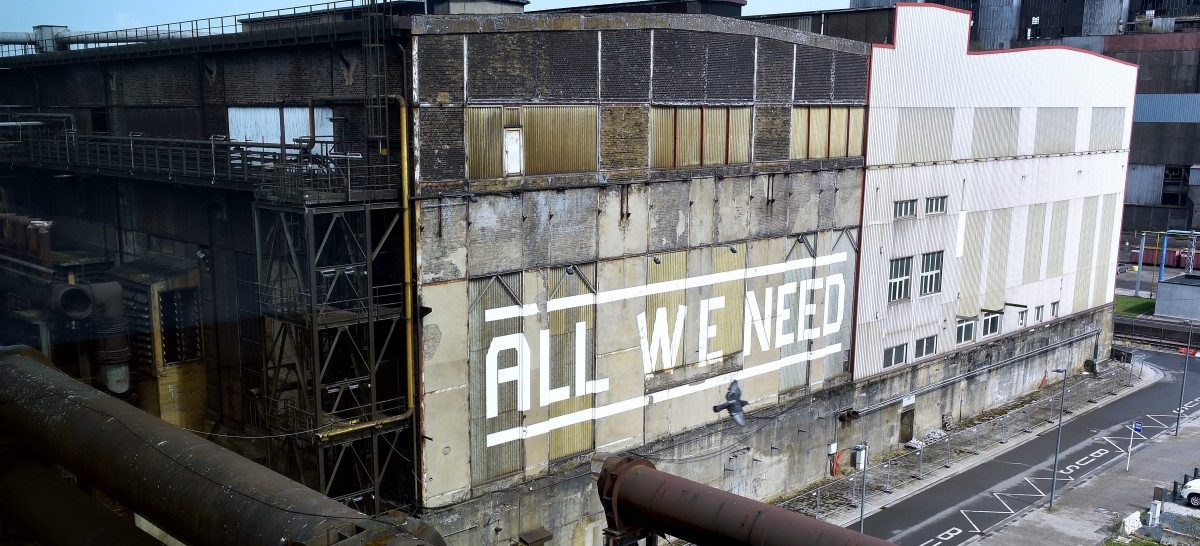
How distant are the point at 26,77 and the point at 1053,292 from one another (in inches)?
2037

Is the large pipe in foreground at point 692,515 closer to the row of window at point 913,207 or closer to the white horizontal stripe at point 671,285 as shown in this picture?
the white horizontal stripe at point 671,285

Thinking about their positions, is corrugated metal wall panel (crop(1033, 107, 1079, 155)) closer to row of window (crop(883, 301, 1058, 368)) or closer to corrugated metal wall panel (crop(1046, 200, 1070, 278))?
corrugated metal wall panel (crop(1046, 200, 1070, 278))

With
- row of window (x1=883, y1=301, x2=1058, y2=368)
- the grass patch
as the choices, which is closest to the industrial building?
row of window (x1=883, y1=301, x2=1058, y2=368)

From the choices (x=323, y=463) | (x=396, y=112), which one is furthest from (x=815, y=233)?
(x=323, y=463)

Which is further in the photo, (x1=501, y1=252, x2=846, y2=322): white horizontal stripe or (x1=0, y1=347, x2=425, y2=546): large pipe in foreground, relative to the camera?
(x1=501, y1=252, x2=846, y2=322): white horizontal stripe

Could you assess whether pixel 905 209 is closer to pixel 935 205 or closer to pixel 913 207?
pixel 913 207

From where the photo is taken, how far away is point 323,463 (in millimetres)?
22375

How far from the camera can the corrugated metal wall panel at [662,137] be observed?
28.6 m

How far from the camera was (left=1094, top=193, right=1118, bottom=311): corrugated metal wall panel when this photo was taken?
53.9 m

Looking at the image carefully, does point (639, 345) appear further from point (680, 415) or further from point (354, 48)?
point (354, 48)

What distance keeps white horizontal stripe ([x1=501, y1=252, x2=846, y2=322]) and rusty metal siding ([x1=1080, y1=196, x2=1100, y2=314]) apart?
23.3 m

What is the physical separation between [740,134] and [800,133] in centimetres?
349

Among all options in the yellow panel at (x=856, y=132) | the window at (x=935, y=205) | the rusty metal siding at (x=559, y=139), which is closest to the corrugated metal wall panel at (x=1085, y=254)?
the window at (x=935, y=205)

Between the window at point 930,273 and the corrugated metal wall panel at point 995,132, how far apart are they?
5.25 meters
